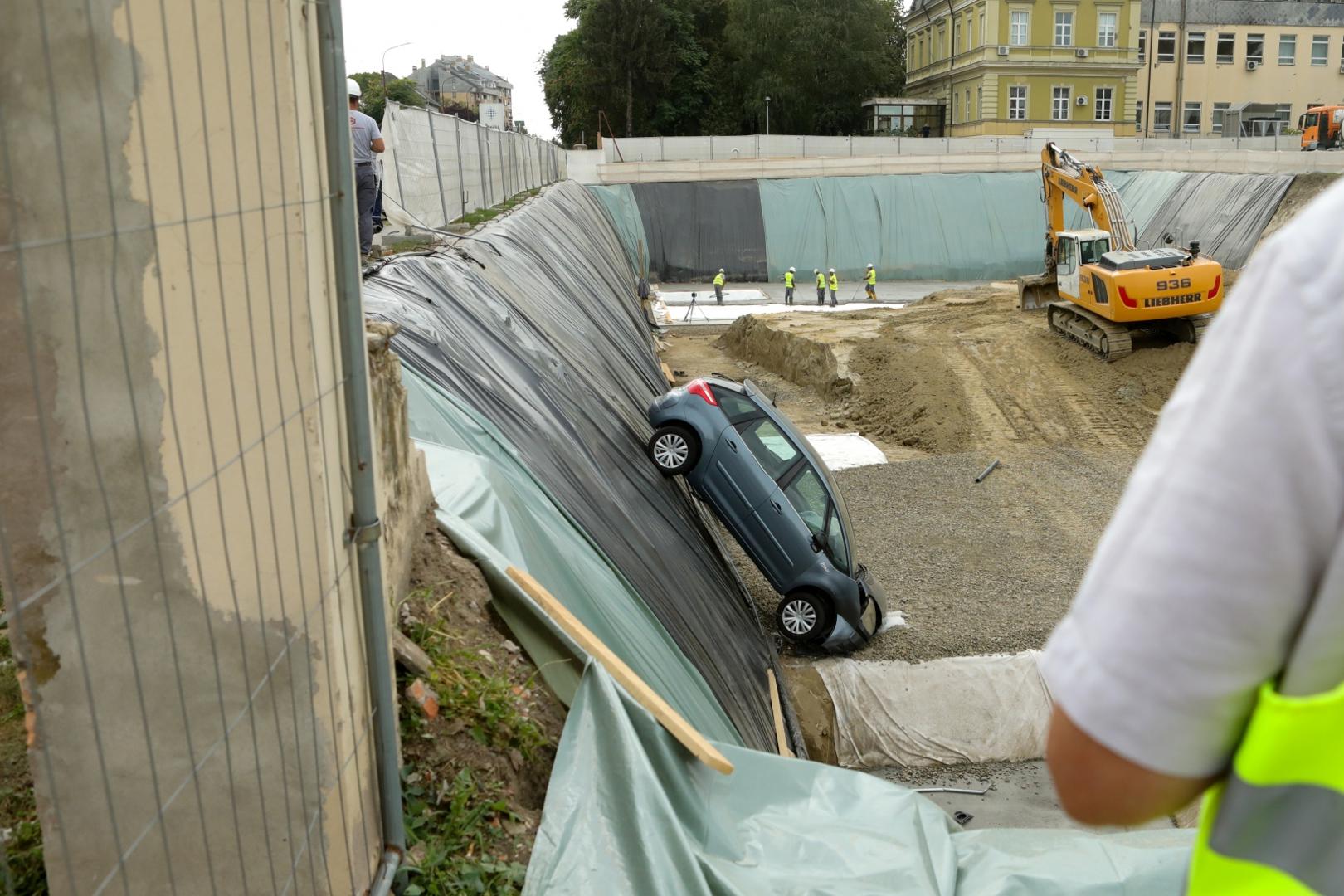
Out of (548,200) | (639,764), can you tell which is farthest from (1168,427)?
(548,200)

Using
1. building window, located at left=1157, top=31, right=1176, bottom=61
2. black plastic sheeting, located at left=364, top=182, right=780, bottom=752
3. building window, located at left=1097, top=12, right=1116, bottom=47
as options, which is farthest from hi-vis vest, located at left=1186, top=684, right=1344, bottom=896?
building window, located at left=1157, top=31, right=1176, bottom=61

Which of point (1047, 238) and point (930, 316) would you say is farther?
point (930, 316)

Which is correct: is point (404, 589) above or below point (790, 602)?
above

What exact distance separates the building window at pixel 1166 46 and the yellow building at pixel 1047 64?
16.6ft

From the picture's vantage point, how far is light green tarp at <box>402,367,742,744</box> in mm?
4590

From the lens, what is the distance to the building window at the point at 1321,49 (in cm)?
6312

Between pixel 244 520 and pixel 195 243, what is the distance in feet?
2.07

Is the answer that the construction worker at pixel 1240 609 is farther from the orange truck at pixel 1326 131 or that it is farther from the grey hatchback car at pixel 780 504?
the orange truck at pixel 1326 131

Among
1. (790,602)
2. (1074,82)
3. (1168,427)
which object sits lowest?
(790,602)

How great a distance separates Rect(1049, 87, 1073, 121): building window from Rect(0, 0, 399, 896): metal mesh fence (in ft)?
196

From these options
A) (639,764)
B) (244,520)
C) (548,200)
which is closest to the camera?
(244,520)

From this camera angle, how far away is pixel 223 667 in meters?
2.81

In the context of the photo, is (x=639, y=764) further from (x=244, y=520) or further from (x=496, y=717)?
(x=244, y=520)

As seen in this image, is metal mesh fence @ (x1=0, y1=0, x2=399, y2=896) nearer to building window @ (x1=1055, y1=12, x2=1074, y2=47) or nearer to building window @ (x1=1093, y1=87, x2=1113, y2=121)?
building window @ (x1=1055, y1=12, x2=1074, y2=47)
